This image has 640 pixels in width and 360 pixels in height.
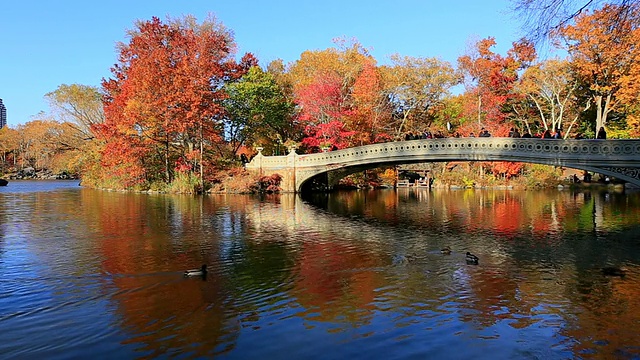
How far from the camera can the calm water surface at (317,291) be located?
663 centimetres

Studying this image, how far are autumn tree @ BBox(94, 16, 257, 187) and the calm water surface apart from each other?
17210 mm

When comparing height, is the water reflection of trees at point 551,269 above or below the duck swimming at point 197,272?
below

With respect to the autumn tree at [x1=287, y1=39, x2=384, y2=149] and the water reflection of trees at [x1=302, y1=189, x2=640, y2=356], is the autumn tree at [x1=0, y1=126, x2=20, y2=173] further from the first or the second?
the water reflection of trees at [x1=302, y1=189, x2=640, y2=356]

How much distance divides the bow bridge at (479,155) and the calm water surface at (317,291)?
8.19ft

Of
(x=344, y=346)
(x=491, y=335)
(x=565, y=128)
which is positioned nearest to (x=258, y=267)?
(x=344, y=346)

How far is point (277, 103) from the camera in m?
39.8

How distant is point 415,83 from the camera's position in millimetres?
41500

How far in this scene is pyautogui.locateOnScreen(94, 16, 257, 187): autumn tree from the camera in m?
33.7

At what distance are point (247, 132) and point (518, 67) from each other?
81.5ft

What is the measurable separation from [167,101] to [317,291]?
89.9ft

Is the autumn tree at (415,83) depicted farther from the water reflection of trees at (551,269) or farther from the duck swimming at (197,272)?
the duck swimming at (197,272)

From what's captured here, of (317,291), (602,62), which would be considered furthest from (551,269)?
(602,62)

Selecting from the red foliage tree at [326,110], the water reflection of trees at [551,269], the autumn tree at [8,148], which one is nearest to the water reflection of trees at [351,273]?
the water reflection of trees at [551,269]

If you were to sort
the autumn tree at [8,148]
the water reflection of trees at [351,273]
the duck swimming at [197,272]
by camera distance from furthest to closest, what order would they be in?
the autumn tree at [8,148]
the duck swimming at [197,272]
the water reflection of trees at [351,273]
